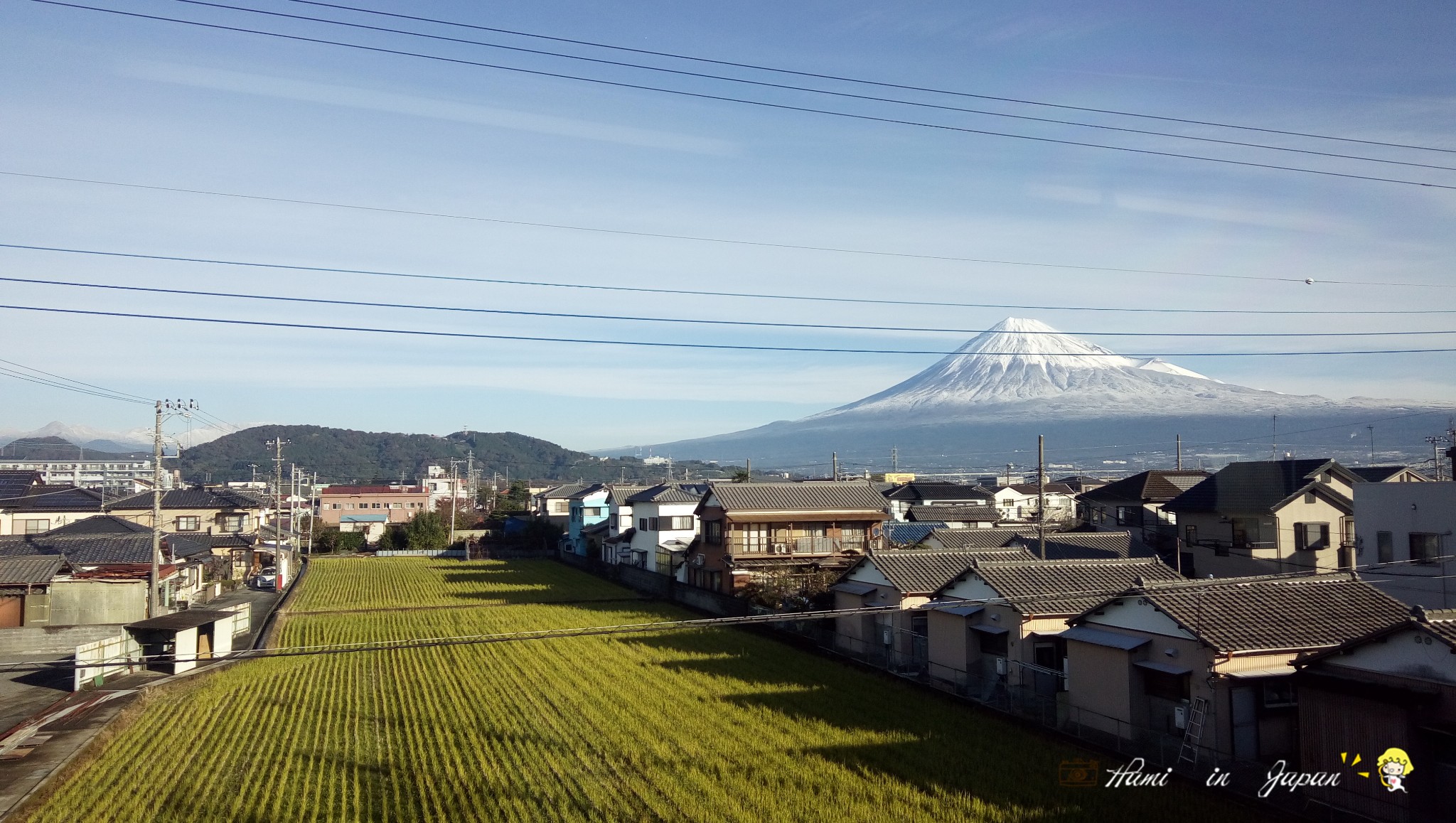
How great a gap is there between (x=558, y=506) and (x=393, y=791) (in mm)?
57278

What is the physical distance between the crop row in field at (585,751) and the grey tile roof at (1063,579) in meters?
2.63

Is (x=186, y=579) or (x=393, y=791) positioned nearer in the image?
(x=393, y=791)

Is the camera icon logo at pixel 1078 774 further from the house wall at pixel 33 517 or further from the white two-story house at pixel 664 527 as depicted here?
the house wall at pixel 33 517

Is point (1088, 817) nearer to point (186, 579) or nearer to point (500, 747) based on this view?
point (500, 747)

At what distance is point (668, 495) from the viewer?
42219 mm

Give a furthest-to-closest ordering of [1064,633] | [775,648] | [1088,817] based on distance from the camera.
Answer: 1. [775,648]
2. [1064,633]
3. [1088,817]

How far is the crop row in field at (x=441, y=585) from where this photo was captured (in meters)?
35.2

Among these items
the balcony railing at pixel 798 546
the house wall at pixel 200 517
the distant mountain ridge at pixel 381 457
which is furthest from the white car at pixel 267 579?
the distant mountain ridge at pixel 381 457

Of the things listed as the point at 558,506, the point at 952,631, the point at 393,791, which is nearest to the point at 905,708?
the point at 952,631

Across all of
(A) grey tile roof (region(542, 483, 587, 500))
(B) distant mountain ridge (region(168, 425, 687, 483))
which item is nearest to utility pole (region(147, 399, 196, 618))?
(A) grey tile roof (region(542, 483, 587, 500))

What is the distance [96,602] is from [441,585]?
52.1 ft

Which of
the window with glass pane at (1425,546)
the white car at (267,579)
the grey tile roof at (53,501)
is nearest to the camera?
the window with glass pane at (1425,546)

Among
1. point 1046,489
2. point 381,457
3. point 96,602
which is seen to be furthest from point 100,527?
point 381,457

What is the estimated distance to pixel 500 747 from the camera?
49.1ft
